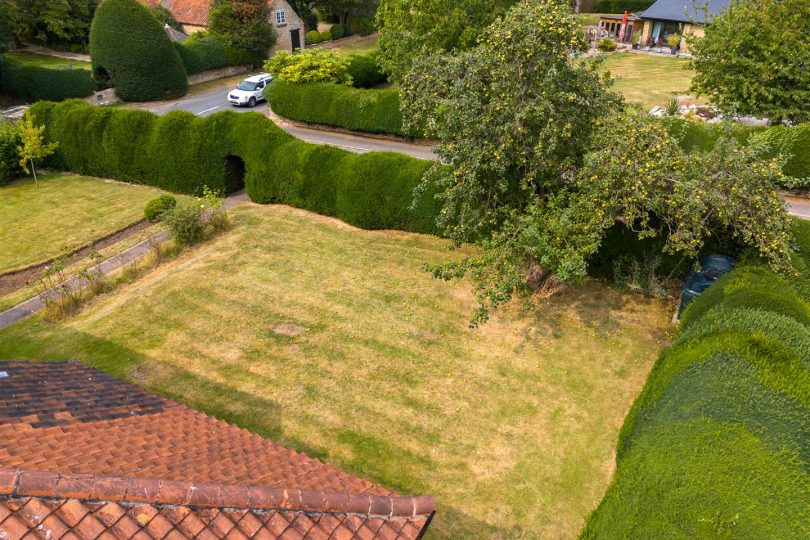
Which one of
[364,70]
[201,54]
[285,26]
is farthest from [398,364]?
[285,26]

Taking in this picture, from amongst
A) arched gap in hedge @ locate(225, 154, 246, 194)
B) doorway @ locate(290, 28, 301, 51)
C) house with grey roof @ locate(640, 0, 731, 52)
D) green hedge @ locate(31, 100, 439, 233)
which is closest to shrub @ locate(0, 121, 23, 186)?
green hedge @ locate(31, 100, 439, 233)

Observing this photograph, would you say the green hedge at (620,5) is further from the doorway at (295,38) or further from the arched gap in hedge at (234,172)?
the arched gap in hedge at (234,172)

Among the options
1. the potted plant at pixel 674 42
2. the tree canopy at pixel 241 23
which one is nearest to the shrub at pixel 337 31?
the tree canopy at pixel 241 23

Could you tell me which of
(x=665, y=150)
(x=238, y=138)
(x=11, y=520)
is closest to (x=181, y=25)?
(x=238, y=138)

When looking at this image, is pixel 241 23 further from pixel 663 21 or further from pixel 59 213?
pixel 663 21

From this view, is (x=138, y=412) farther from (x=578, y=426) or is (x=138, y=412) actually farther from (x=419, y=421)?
(x=578, y=426)

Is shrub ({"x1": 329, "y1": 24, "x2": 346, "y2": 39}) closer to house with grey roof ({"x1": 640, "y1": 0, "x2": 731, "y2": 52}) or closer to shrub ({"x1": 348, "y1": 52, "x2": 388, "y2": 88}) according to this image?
shrub ({"x1": 348, "y1": 52, "x2": 388, "y2": 88})
